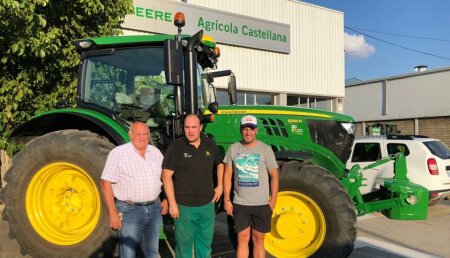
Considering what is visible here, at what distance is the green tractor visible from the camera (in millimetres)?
4379

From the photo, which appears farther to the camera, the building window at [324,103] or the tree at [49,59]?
the building window at [324,103]

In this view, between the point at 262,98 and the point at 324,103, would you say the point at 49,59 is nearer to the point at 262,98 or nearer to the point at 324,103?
the point at 262,98

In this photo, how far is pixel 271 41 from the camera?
53.2 ft

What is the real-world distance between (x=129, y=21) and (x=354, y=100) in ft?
59.7

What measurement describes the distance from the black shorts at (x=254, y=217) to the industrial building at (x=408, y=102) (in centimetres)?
1994

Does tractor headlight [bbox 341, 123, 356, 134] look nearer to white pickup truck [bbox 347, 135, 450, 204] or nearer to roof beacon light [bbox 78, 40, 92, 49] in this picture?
white pickup truck [bbox 347, 135, 450, 204]

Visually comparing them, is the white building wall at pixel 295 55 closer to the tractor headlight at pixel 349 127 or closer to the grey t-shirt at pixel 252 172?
the tractor headlight at pixel 349 127

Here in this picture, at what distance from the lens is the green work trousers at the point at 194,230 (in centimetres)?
379

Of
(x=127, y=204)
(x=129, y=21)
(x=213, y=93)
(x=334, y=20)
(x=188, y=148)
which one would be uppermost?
(x=334, y=20)

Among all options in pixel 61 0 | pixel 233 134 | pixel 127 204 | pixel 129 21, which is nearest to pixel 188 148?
pixel 127 204

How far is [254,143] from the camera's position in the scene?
4113 mm

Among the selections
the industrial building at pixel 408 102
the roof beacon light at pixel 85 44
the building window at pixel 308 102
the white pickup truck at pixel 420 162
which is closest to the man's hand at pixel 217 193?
the roof beacon light at pixel 85 44

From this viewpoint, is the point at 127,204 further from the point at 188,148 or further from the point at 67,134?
the point at 67,134

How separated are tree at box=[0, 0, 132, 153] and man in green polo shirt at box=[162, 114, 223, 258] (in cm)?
315
